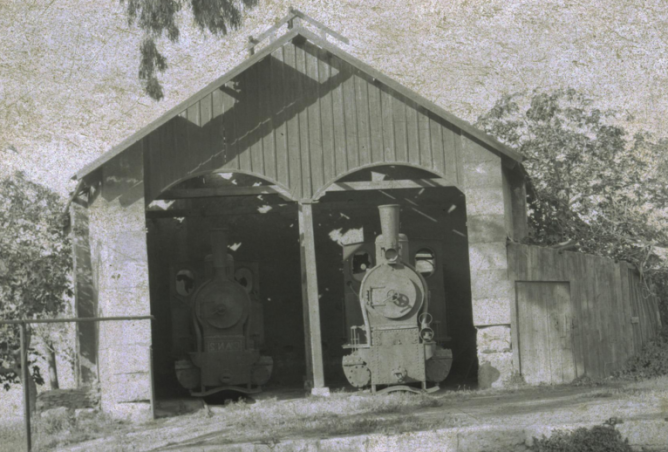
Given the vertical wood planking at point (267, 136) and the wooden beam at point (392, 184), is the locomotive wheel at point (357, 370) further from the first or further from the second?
the vertical wood planking at point (267, 136)

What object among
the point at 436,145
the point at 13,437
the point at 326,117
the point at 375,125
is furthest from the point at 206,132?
the point at 13,437

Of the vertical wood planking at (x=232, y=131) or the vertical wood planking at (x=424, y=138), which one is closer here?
the vertical wood planking at (x=232, y=131)

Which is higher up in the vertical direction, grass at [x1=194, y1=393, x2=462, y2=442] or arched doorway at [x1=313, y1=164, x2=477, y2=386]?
arched doorway at [x1=313, y1=164, x2=477, y2=386]

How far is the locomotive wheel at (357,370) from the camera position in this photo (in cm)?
1472

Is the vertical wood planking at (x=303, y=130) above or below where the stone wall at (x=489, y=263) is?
above

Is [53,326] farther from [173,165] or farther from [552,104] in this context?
[552,104]

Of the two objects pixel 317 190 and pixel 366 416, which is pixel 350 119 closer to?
pixel 317 190

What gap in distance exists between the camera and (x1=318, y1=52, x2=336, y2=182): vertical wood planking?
49.1ft

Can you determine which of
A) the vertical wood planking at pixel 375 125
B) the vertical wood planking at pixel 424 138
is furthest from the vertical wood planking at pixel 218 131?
the vertical wood planking at pixel 424 138

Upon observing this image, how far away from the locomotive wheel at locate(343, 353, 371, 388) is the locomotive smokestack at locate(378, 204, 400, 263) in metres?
1.72

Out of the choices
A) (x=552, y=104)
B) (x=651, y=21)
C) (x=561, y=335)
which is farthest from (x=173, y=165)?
(x=651, y=21)

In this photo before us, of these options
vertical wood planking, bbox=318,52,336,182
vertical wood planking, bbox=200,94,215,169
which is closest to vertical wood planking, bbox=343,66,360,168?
vertical wood planking, bbox=318,52,336,182

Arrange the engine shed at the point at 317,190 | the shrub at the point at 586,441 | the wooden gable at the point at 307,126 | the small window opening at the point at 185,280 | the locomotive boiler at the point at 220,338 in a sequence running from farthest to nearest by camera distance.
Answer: the small window opening at the point at 185,280 → the locomotive boiler at the point at 220,338 → the wooden gable at the point at 307,126 → the engine shed at the point at 317,190 → the shrub at the point at 586,441

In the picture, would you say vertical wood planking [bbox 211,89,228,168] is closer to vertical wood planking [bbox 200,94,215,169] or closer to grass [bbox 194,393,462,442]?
vertical wood planking [bbox 200,94,215,169]
